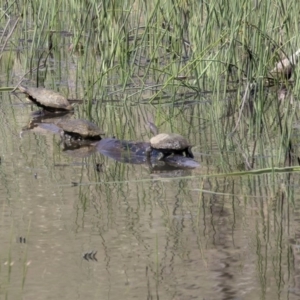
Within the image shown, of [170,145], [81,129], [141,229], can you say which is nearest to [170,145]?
[170,145]

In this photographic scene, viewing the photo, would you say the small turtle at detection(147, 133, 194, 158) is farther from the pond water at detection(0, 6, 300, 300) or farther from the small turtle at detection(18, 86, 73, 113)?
the small turtle at detection(18, 86, 73, 113)

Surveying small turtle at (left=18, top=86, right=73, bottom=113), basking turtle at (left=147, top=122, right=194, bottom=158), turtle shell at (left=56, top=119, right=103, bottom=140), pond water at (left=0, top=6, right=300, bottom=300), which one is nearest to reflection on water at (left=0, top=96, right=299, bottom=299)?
pond water at (left=0, top=6, right=300, bottom=300)

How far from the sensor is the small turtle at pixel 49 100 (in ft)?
20.9

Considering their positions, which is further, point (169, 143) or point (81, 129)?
point (81, 129)

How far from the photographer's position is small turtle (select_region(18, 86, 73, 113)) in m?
6.38

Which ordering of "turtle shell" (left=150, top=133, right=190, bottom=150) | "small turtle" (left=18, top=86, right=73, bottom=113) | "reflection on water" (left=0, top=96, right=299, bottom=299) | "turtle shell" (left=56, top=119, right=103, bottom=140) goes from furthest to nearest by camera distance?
"small turtle" (left=18, top=86, right=73, bottom=113) < "turtle shell" (left=56, top=119, right=103, bottom=140) < "turtle shell" (left=150, top=133, right=190, bottom=150) < "reflection on water" (left=0, top=96, right=299, bottom=299)

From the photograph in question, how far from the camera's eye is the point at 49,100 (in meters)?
6.39

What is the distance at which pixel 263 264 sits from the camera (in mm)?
3295

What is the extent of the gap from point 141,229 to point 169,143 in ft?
4.05

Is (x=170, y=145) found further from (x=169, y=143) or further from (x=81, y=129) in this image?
(x=81, y=129)

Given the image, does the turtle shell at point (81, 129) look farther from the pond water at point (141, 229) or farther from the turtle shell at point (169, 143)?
the turtle shell at point (169, 143)

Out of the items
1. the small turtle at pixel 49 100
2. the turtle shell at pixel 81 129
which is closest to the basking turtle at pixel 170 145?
the turtle shell at pixel 81 129

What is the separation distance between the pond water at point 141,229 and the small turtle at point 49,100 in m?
0.97

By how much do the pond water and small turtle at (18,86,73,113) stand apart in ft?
3.20
